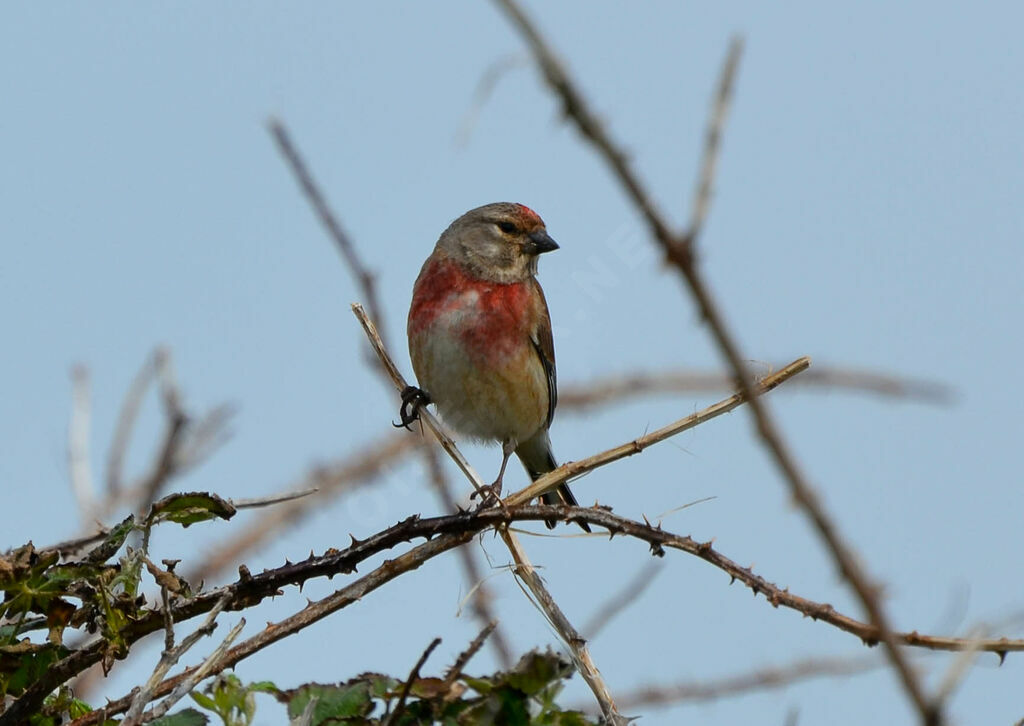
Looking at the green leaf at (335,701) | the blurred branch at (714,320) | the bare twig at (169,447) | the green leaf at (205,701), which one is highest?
the bare twig at (169,447)

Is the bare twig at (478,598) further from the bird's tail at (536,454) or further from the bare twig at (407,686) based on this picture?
the bird's tail at (536,454)

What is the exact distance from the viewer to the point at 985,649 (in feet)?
6.55

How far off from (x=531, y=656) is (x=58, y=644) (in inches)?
37.5

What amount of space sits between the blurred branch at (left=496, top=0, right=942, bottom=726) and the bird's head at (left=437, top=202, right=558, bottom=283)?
202 inches

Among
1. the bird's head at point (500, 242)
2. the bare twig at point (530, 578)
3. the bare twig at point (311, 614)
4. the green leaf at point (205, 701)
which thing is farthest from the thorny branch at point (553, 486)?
the bird's head at point (500, 242)

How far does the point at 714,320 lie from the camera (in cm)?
103

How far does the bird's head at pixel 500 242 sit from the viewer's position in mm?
6301

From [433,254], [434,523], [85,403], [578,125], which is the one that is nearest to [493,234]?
[433,254]

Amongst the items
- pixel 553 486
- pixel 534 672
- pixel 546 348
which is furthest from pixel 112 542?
pixel 546 348

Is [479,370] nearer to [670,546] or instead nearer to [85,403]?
[85,403]

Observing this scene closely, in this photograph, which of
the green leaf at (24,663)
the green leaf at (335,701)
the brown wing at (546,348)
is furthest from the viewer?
the brown wing at (546,348)

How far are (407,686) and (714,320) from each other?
3.51ft

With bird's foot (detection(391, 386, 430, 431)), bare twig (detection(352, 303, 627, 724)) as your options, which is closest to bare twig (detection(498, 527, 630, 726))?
bare twig (detection(352, 303, 627, 724))

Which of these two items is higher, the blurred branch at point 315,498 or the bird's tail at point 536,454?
the bird's tail at point 536,454
